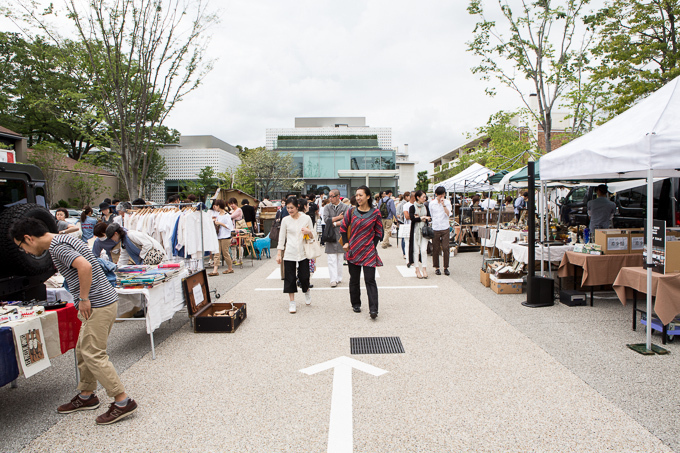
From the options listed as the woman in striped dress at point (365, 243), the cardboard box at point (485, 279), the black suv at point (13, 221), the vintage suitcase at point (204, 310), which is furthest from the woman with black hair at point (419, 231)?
the black suv at point (13, 221)

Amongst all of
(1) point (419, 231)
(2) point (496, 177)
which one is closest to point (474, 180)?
(2) point (496, 177)

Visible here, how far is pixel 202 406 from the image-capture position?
11.6 ft

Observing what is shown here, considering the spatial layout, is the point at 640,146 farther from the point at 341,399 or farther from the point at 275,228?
the point at 275,228

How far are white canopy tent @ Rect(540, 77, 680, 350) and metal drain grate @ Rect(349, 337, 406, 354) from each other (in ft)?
9.33

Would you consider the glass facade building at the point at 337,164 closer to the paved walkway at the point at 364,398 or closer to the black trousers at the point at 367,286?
the black trousers at the point at 367,286

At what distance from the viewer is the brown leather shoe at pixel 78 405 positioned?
3.47 metres

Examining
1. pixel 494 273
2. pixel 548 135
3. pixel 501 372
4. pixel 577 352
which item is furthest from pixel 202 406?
pixel 548 135

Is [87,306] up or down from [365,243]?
down

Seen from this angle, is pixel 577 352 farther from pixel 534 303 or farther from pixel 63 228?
pixel 63 228

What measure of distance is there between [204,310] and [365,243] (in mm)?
2598

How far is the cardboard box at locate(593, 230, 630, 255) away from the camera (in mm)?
6441

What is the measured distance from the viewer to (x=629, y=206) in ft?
45.5

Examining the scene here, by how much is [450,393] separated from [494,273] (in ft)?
16.4

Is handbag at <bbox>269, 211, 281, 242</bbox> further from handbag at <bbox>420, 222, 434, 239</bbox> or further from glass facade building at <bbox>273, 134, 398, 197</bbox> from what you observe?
glass facade building at <bbox>273, 134, 398, 197</bbox>
